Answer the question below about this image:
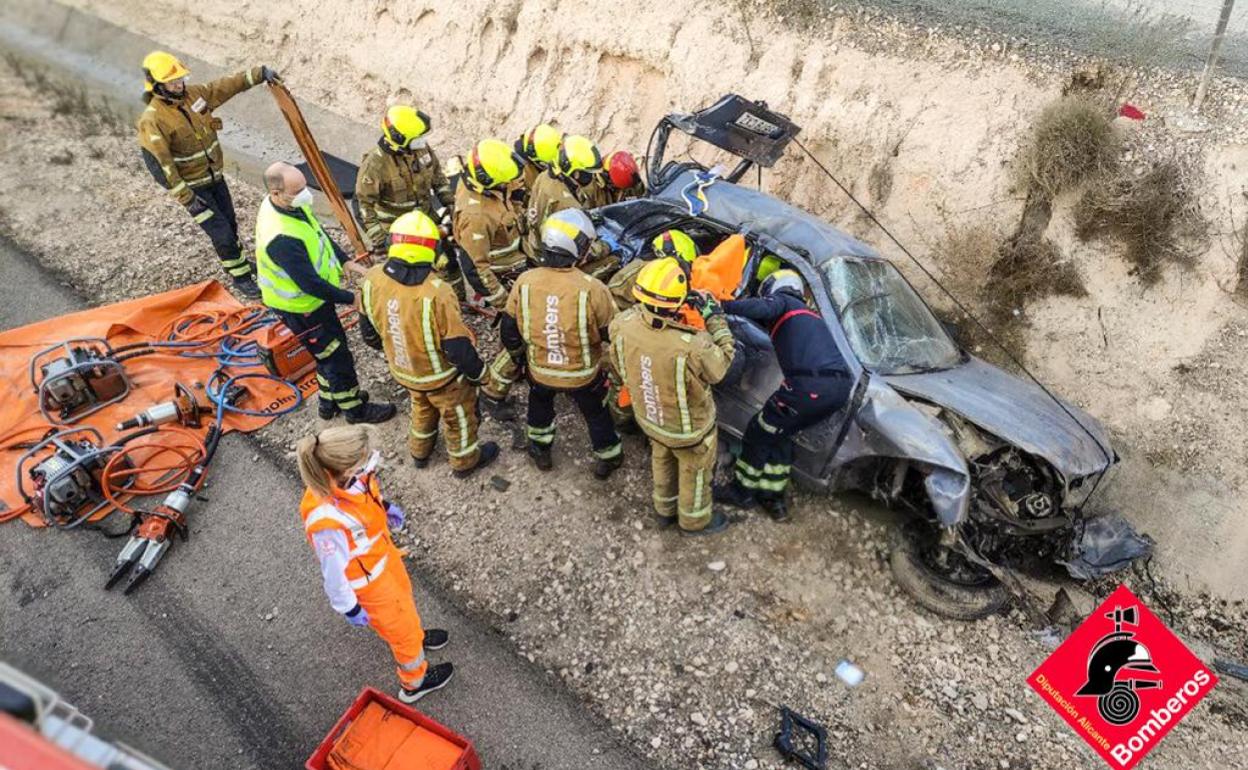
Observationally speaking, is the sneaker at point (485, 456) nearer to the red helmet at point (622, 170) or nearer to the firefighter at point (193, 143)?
the red helmet at point (622, 170)

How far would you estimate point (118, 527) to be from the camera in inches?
190

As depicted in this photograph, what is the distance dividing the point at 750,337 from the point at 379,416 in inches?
107

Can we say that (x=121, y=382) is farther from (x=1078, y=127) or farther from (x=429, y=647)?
(x=1078, y=127)

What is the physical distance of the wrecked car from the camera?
4.29 m

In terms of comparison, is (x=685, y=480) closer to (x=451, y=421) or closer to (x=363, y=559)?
(x=451, y=421)

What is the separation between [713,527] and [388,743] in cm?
230

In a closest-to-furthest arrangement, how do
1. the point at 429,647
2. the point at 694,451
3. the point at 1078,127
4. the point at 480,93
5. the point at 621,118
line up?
the point at 429,647 → the point at 694,451 → the point at 1078,127 → the point at 621,118 → the point at 480,93

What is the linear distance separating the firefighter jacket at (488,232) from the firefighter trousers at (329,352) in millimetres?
1032

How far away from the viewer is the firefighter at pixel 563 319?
4.32 meters

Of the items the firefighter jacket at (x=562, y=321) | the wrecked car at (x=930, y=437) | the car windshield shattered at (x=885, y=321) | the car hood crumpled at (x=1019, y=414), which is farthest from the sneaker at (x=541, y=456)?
the car hood crumpled at (x=1019, y=414)

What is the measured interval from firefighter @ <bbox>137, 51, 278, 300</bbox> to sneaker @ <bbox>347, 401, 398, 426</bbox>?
2.06 metres

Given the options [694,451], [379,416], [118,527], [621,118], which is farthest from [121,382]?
[621,118]

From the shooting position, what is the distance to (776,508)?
16.2 feet

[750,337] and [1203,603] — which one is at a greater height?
[750,337]
